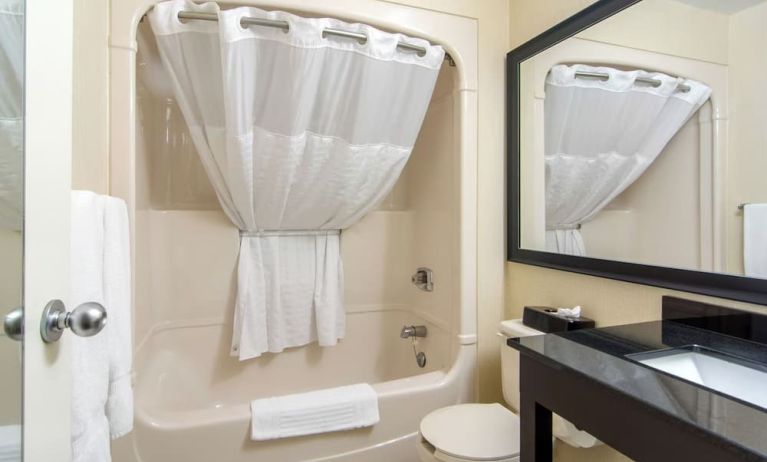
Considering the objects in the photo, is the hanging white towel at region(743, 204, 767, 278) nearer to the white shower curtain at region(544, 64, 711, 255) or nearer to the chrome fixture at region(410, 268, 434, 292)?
the white shower curtain at region(544, 64, 711, 255)

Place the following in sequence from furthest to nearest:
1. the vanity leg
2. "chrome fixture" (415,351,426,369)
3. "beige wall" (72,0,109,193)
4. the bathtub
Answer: "chrome fixture" (415,351,426,369), the bathtub, "beige wall" (72,0,109,193), the vanity leg

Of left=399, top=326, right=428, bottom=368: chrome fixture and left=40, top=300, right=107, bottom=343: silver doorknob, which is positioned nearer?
left=40, top=300, right=107, bottom=343: silver doorknob

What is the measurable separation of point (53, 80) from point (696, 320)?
162 centimetres

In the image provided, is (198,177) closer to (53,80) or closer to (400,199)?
(400,199)

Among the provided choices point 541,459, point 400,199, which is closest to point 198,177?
point 400,199

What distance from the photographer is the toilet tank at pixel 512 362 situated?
59.4 inches

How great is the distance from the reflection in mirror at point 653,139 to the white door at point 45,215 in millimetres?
1555

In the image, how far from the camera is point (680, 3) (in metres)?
1.17

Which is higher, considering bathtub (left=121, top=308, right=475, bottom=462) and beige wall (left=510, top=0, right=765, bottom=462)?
beige wall (left=510, top=0, right=765, bottom=462)

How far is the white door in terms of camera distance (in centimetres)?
64

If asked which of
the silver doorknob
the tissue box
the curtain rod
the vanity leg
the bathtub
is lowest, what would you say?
the bathtub

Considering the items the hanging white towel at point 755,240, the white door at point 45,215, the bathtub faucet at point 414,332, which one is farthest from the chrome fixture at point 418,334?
the white door at point 45,215

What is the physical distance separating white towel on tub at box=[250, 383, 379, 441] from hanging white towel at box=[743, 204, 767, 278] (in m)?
1.28

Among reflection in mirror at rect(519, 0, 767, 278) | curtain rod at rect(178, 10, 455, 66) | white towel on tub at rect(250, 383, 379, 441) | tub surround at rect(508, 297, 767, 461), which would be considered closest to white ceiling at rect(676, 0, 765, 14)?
reflection in mirror at rect(519, 0, 767, 278)
